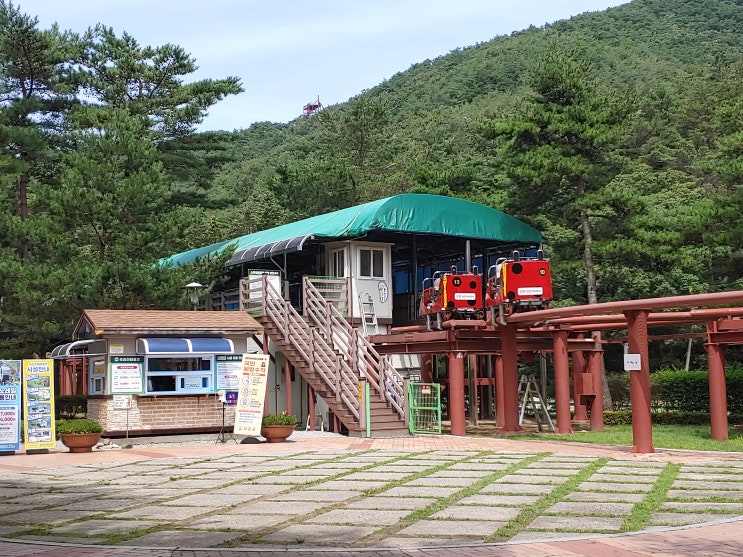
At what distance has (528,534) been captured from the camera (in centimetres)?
825

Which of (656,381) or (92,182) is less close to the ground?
(92,182)

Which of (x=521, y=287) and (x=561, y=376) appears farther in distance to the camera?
(x=561, y=376)

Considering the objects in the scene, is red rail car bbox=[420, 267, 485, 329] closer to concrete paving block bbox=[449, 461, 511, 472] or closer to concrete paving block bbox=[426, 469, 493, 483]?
concrete paving block bbox=[449, 461, 511, 472]

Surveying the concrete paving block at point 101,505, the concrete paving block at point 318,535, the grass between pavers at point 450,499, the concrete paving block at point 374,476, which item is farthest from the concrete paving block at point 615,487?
the concrete paving block at point 101,505

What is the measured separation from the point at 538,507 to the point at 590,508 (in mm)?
552

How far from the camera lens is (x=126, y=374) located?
20.3 m

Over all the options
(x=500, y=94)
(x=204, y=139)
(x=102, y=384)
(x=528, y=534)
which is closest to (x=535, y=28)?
(x=500, y=94)

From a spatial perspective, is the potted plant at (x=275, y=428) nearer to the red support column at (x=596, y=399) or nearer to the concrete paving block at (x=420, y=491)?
the concrete paving block at (x=420, y=491)

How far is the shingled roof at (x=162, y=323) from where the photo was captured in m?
20.5

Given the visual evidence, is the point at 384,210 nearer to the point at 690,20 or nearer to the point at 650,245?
the point at 650,245

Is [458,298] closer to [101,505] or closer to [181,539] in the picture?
[101,505]

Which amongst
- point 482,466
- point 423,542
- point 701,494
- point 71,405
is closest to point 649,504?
point 701,494

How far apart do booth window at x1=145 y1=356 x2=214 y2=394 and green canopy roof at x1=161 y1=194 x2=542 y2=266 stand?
5431mm

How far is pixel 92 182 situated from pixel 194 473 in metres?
14.2
